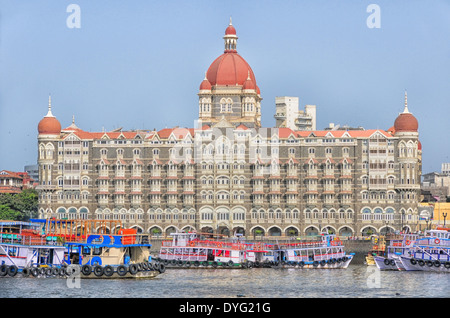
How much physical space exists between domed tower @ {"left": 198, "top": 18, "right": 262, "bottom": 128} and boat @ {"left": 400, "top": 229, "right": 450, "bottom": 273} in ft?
165

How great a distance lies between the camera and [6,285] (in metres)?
103

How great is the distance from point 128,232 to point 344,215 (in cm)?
5881

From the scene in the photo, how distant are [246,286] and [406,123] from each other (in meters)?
66.0

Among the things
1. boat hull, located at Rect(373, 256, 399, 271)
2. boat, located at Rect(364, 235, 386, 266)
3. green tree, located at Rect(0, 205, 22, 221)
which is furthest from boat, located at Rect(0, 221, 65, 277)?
green tree, located at Rect(0, 205, 22, 221)

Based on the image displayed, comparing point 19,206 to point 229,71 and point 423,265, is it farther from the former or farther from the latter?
point 423,265

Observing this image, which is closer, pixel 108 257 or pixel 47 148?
pixel 108 257

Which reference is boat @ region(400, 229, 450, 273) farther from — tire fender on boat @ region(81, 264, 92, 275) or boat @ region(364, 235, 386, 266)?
tire fender on boat @ region(81, 264, 92, 275)

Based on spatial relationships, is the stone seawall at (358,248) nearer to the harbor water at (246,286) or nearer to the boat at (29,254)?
the harbor water at (246,286)

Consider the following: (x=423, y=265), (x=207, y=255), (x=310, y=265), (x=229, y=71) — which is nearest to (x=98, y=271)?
(x=207, y=255)

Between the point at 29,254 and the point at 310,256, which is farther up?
the point at 29,254

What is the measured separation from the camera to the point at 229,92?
175 metres
